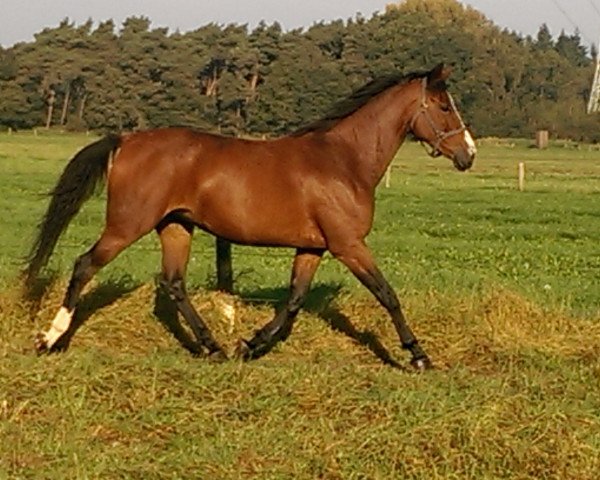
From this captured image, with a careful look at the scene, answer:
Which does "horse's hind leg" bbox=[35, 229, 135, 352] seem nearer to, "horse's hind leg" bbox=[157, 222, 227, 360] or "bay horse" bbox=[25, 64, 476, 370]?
"bay horse" bbox=[25, 64, 476, 370]

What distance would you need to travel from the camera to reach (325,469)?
5648 millimetres

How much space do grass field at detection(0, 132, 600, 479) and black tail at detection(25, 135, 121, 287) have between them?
2.12 feet

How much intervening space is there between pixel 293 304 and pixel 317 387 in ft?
6.45

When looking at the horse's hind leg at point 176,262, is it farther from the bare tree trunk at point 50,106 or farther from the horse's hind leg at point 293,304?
the bare tree trunk at point 50,106

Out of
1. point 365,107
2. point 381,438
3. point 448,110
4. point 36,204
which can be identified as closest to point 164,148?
point 365,107

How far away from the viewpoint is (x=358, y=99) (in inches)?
365

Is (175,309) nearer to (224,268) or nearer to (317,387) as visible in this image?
(224,268)

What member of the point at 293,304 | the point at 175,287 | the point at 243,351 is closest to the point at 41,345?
the point at 175,287

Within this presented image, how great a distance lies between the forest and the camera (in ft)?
251

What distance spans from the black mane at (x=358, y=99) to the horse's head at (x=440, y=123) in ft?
0.45

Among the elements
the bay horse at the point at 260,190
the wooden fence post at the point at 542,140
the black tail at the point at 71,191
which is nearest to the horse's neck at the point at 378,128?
the bay horse at the point at 260,190

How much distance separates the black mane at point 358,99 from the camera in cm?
922

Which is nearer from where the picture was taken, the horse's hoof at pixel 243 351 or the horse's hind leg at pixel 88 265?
the horse's hind leg at pixel 88 265

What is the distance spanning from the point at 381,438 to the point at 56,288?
4.74 m
